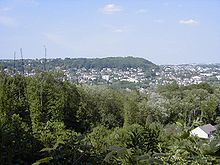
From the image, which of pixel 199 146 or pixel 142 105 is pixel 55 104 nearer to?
pixel 142 105

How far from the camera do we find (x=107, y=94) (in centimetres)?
2964

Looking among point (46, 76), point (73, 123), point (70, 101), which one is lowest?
point (73, 123)

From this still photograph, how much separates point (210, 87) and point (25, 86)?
2531 cm

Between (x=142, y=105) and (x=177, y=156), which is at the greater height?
(x=177, y=156)

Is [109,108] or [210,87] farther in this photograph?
[210,87]

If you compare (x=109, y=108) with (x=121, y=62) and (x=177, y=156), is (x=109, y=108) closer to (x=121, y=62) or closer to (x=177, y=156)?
(x=177, y=156)

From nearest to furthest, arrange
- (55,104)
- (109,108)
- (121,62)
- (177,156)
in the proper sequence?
(177,156)
(55,104)
(109,108)
(121,62)

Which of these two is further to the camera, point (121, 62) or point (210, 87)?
point (121, 62)

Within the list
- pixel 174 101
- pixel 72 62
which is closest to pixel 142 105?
pixel 174 101

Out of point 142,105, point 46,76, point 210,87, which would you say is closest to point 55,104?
point 46,76

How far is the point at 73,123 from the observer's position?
2528 cm

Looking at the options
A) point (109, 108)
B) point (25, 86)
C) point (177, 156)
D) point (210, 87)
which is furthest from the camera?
point (210, 87)

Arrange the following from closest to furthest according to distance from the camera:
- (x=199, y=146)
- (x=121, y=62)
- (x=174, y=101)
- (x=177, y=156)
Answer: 1. (x=199, y=146)
2. (x=177, y=156)
3. (x=174, y=101)
4. (x=121, y=62)

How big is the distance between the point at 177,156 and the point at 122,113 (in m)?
27.5
